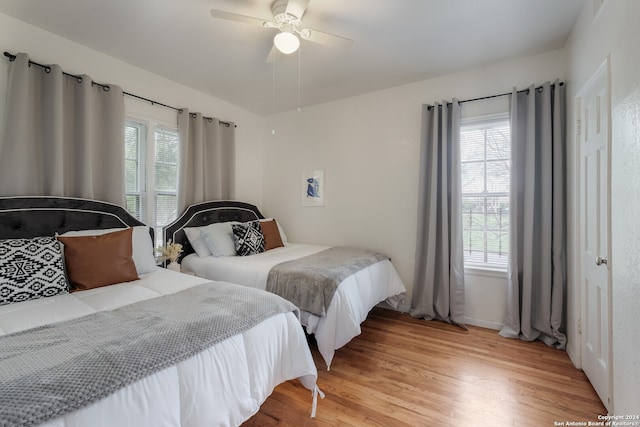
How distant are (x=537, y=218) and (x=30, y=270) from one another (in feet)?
12.4

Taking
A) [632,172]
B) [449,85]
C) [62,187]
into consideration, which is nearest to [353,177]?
[449,85]

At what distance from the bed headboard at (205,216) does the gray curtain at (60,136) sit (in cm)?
61

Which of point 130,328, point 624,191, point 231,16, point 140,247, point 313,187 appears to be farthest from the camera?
point 313,187

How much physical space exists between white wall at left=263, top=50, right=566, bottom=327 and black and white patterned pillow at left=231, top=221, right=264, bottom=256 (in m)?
0.89

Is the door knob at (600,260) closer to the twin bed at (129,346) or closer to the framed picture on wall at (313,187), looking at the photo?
the twin bed at (129,346)

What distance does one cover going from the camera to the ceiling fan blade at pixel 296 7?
182 cm

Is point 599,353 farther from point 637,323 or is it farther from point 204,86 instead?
point 204,86

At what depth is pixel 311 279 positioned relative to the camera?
2301 mm

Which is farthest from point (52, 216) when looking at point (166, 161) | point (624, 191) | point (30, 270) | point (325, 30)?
point (624, 191)

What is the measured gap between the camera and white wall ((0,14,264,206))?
2.17m

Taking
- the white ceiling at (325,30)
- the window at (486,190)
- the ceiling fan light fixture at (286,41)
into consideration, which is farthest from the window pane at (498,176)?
the ceiling fan light fixture at (286,41)

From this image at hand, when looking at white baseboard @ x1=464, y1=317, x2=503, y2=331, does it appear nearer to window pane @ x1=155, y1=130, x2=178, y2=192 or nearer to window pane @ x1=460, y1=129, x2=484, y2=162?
window pane @ x1=460, y1=129, x2=484, y2=162

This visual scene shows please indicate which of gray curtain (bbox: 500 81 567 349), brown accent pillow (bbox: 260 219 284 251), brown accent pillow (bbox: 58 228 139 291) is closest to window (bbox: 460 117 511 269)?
gray curtain (bbox: 500 81 567 349)

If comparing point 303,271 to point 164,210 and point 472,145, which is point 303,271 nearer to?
point 164,210
